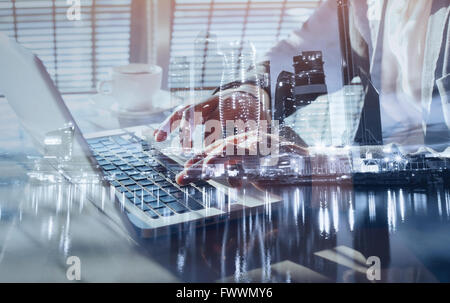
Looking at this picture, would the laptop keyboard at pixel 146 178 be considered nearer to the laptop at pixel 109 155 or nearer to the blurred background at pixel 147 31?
the laptop at pixel 109 155

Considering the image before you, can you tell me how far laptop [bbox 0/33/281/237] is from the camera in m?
1.14

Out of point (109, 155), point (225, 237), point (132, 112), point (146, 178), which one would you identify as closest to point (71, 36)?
point (132, 112)

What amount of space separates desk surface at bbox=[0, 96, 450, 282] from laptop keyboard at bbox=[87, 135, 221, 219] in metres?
0.07

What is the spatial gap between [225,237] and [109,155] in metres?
0.53

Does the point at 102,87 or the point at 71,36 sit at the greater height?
the point at 71,36

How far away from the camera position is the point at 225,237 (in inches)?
44.1

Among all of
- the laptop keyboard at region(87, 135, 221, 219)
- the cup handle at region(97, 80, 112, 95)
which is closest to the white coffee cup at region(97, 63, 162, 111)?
the cup handle at region(97, 80, 112, 95)

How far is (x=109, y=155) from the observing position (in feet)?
3.96

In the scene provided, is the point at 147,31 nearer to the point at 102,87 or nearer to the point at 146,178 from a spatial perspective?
the point at 102,87

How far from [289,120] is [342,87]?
261 millimetres

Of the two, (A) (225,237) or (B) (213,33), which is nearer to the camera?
(A) (225,237)

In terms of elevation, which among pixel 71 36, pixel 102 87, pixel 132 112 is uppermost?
pixel 71 36

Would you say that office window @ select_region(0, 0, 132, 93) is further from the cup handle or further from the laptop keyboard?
the laptop keyboard

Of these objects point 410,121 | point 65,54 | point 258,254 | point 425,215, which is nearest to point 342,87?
point 410,121
